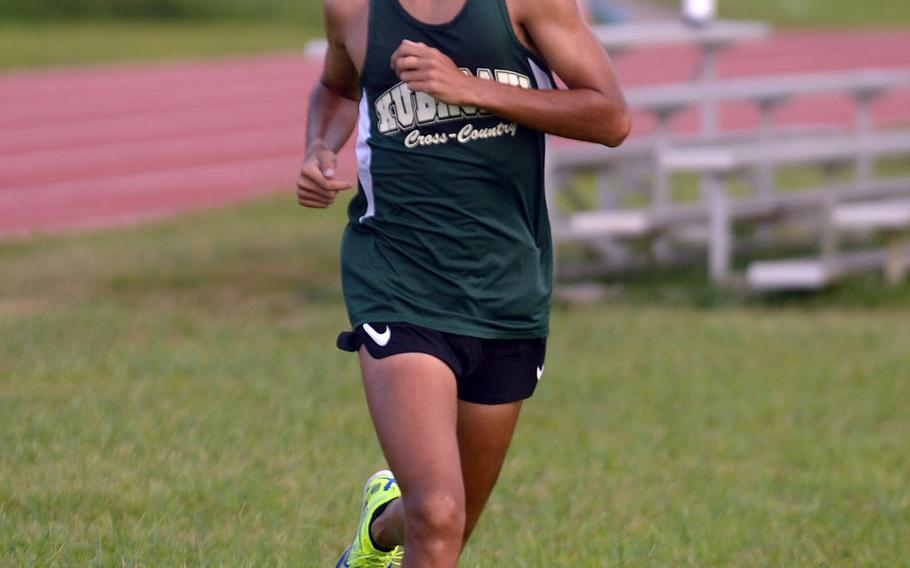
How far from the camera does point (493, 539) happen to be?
16.6ft

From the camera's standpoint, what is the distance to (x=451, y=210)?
12.4 feet

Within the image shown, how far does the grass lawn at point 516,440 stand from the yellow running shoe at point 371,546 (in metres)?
0.37

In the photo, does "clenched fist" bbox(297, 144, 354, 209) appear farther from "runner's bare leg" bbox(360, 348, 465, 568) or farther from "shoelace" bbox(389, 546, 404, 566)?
"shoelace" bbox(389, 546, 404, 566)

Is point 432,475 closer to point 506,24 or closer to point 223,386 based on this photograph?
point 506,24

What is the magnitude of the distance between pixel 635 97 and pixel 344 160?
6.87 m

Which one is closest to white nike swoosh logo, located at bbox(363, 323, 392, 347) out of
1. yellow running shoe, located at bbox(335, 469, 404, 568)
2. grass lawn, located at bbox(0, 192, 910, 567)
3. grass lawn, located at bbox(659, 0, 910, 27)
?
yellow running shoe, located at bbox(335, 469, 404, 568)

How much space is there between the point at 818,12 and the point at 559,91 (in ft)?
121

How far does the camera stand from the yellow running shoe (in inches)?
167

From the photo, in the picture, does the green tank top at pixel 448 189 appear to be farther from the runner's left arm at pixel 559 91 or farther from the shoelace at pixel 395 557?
the shoelace at pixel 395 557

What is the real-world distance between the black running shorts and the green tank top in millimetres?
27

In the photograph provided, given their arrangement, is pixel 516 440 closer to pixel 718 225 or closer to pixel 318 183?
pixel 318 183

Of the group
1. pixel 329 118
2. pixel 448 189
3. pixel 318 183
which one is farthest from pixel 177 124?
pixel 448 189

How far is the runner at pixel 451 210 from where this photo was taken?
3.59 metres

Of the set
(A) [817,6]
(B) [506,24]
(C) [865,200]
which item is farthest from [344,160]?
(A) [817,6]
